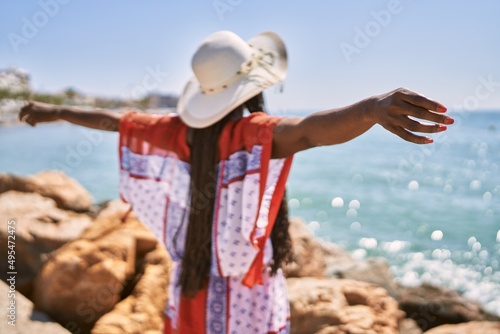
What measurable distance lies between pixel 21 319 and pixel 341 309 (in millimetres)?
1938

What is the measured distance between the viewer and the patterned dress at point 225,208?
176 cm

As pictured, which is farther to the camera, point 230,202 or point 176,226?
point 176,226

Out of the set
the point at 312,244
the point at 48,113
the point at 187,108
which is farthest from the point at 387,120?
the point at 312,244

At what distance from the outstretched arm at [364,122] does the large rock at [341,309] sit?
171 cm

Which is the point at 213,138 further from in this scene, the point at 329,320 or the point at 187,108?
the point at 329,320

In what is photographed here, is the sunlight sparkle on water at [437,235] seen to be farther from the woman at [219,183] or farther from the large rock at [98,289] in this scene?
the woman at [219,183]

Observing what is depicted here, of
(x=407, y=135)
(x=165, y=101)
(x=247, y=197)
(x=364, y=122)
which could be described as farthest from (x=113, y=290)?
(x=165, y=101)

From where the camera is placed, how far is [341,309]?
310 centimetres

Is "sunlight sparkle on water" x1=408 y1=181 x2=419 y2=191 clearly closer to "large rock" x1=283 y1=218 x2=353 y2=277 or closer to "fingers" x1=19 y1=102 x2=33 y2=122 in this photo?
"large rock" x1=283 y1=218 x2=353 y2=277

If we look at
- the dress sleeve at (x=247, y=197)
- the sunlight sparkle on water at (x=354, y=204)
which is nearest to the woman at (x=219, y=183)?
the dress sleeve at (x=247, y=197)

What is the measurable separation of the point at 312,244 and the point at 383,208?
→ 10.6 meters

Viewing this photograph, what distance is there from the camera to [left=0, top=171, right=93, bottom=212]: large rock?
17.7ft

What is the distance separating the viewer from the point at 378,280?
5457mm

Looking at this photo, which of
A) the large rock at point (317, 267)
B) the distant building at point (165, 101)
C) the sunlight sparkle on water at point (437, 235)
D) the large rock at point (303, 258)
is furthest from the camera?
the distant building at point (165, 101)
